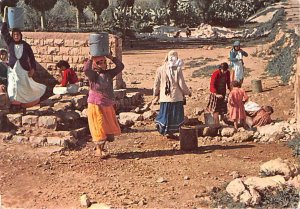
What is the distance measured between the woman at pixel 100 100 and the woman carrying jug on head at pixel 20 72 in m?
1.89

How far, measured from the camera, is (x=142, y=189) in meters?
5.71

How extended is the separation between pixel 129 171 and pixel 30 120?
7.77ft

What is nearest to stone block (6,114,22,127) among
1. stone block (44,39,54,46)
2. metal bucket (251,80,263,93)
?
stone block (44,39,54,46)

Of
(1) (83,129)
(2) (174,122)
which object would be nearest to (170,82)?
(2) (174,122)

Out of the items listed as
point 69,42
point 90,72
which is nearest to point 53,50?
point 69,42

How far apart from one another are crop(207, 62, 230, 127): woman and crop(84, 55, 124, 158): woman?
225 cm

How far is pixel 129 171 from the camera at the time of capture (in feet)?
20.9

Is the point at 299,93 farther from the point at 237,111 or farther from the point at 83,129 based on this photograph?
the point at 83,129

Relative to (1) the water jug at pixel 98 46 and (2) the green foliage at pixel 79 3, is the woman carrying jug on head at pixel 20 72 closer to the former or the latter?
(1) the water jug at pixel 98 46

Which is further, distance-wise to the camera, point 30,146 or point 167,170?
point 30,146

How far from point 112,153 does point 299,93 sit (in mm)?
2869

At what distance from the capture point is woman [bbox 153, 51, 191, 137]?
758 cm

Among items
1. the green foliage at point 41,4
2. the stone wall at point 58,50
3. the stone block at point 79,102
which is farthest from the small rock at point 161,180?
the green foliage at point 41,4

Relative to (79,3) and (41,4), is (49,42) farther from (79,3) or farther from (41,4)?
(79,3)
